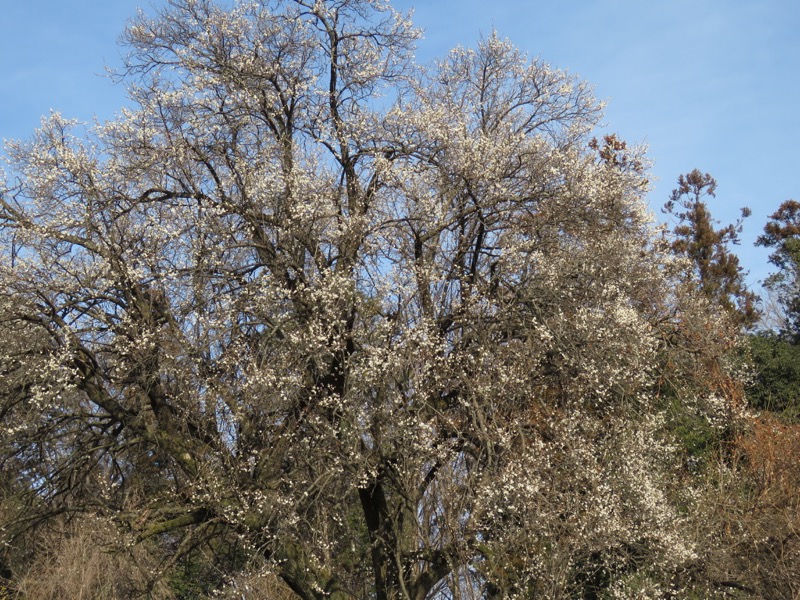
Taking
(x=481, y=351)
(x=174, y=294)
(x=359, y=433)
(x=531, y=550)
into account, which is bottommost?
(x=531, y=550)

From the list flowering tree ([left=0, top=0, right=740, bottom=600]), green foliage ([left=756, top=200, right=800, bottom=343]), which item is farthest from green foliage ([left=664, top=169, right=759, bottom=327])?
flowering tree ([left=0, top=0, right=740, bottom=600])

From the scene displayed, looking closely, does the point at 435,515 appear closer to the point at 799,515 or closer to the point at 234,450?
the point at 234,450

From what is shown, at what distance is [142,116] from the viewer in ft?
37.5

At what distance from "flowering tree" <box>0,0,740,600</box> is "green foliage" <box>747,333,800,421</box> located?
918 cm

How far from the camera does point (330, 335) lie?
1012 cm

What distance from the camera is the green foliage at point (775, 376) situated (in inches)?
802

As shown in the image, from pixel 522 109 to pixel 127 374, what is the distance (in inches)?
275

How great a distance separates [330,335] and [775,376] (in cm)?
1450

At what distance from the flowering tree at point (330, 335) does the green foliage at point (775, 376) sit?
30.1 ft

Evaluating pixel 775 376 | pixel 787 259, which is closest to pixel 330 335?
pixel 775 376

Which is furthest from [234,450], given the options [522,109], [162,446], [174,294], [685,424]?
[685,424]

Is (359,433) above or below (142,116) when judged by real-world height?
below

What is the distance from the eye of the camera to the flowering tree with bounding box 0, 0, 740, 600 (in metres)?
10.0

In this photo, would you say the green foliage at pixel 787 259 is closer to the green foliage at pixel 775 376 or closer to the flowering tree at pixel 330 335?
the green foliage at pixel 775 376
